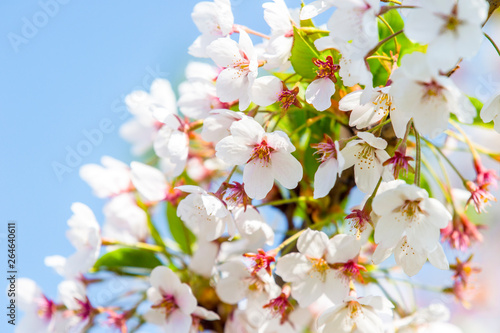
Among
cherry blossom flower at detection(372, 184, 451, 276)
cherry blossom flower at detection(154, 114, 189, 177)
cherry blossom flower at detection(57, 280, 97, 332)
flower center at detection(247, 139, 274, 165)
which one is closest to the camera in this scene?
cherry blossom flower at detection(372, 184, 451, 276)

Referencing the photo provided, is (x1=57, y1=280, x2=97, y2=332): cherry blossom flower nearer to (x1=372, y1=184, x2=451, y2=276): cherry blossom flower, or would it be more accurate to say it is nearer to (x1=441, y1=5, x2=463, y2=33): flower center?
(x1=372, y1=184, x2=451, y2=276): cherry blossom flower

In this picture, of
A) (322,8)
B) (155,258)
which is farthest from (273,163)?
(155,258)

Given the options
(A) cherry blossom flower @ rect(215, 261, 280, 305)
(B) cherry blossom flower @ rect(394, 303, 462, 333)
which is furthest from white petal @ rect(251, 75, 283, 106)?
(B) cherry blossom flower @ rect(394, 303, 462, 333)

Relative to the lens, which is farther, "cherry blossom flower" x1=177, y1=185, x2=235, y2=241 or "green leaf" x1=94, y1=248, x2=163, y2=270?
"green leaf" x1=94, y1=248, x2=163, y2=270

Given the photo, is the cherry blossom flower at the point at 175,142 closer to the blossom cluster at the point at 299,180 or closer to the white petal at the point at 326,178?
the blossom cluster at the point at 299,180

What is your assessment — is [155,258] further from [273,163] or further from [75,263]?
[273,163]

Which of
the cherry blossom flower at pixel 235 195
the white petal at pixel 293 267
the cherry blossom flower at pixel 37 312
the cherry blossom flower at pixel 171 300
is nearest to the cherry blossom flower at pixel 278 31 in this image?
the cherry blossom flower at pixel 235 195

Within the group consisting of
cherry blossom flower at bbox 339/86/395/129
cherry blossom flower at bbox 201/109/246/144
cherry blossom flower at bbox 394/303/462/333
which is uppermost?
cherry blossom flower at bbox 201/109/246/144
